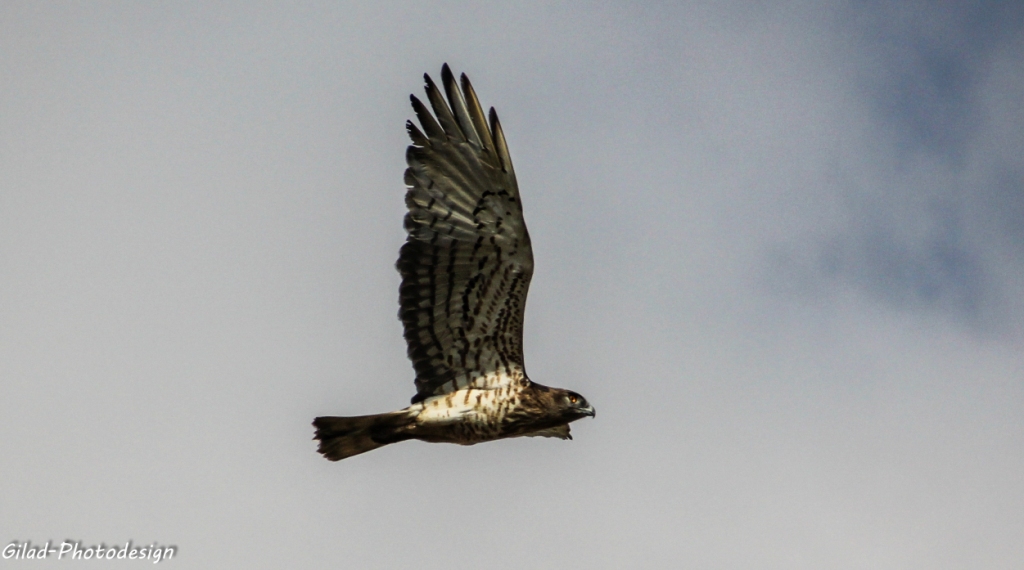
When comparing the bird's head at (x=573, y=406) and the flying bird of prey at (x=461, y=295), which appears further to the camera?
the bird's head at (x=573, y=406)

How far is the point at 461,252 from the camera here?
12570mm

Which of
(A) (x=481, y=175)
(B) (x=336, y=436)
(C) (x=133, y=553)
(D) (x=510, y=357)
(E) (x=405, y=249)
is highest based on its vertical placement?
(A) (x=481, y=175)

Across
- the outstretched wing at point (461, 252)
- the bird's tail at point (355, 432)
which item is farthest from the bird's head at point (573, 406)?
the bird's tail at point (355, 432)

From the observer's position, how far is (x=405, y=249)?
1241cm

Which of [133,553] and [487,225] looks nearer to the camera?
[487,225]

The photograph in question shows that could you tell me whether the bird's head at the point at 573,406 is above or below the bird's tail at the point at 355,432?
above

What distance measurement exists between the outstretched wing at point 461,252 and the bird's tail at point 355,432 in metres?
0.51

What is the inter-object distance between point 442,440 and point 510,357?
123cm

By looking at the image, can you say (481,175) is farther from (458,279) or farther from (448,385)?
(448,385)

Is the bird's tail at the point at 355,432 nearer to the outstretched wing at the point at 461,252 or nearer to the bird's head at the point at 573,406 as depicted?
the outstretched wing at the point at 461,252

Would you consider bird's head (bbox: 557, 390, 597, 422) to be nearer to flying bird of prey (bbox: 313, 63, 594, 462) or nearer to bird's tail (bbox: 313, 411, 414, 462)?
flying bird of prey (bbox: 313, 63, 594, 462)

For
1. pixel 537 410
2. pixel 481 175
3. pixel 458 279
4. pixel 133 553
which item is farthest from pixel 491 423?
pixel 133 553

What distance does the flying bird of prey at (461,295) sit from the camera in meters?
A: 12.4

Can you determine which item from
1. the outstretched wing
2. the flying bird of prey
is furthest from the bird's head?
the outstretched wing
